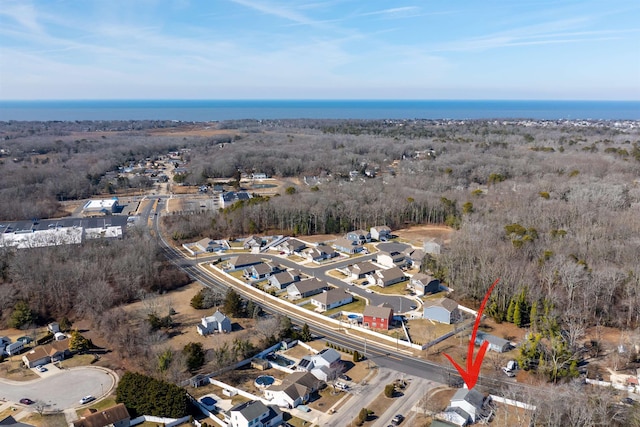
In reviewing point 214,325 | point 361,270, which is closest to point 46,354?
point 214,325

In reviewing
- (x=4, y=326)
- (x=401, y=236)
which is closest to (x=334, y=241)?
(x=401, y=236)

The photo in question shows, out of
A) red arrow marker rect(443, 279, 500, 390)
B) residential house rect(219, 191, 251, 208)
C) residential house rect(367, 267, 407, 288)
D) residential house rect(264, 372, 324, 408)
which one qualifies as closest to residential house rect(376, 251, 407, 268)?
residential house rect(367, 267, 407, 288)

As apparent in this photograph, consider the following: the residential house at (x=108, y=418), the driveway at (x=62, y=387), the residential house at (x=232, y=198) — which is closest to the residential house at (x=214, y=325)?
the driveway at (x=62, y=387)

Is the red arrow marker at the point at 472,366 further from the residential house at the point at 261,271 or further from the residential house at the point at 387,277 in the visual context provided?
the residential house at the point at 261,271

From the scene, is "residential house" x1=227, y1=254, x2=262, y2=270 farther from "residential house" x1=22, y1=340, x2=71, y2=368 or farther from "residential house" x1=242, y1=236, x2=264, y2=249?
"residential house" x1=22, y1=340, x2=71, y2=368

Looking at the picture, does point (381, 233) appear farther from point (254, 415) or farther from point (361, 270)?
point (254, 415)
